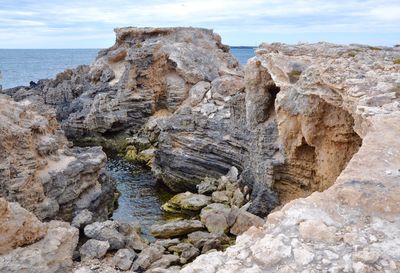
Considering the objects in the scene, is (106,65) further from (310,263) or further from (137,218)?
(310,263)

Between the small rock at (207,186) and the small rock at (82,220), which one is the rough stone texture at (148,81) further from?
the small rock at (82,220)

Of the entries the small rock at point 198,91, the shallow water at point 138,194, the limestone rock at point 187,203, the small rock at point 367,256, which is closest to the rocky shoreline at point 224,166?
the small rock at point 367,256

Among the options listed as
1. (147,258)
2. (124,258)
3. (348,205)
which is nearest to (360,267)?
(348,205)

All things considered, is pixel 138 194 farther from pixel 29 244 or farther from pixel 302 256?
pixel 302 256

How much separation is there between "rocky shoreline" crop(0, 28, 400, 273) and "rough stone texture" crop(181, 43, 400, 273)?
0.04 m

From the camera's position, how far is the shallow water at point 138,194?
35.5 m

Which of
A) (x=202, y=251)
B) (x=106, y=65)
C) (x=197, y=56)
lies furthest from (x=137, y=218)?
(x=106, y=65)

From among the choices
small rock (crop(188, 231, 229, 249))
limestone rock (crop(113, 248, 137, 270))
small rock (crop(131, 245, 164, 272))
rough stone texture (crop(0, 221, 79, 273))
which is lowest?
small rock (crop(188, 231, 229, 249))

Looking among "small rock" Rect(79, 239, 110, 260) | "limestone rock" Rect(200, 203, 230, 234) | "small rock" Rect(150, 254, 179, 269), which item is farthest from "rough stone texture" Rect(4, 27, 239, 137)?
"small rock" Rect(79, 239, 110, 260)

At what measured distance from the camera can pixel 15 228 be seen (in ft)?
58.2

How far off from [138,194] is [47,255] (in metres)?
23.2

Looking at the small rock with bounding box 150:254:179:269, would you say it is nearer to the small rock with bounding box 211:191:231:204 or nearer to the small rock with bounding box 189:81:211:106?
the small rock with bounding box 211:191:231:204

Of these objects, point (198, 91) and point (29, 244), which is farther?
point (198, 91)

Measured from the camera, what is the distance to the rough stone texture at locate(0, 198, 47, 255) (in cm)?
1745
